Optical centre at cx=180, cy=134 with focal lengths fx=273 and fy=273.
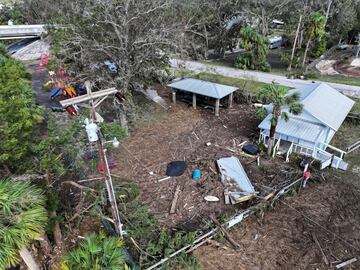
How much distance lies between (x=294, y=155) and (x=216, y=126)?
599 cm

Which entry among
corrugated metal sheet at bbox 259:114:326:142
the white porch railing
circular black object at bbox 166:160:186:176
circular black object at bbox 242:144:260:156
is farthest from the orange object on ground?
the white porch railing

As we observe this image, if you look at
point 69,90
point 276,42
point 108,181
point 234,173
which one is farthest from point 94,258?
point 276,42

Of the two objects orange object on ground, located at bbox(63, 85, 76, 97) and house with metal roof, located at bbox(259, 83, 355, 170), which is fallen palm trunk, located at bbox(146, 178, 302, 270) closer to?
house with metal roof, located at bbox(259, 83, 355, 170)

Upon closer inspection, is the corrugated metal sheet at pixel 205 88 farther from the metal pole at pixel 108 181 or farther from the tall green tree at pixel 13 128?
the metal pole at pixel 108 181

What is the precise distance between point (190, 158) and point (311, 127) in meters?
7.57

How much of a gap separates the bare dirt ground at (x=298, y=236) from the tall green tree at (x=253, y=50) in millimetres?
22932

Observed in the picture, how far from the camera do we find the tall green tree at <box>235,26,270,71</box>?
3250cm

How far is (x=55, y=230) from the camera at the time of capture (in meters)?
10.4

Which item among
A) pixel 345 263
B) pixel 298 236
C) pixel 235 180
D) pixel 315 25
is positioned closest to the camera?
pixel 345 263

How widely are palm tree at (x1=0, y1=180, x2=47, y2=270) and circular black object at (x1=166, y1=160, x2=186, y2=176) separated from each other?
358 inches

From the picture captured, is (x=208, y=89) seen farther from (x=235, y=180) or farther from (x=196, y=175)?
(x=235, y=180)

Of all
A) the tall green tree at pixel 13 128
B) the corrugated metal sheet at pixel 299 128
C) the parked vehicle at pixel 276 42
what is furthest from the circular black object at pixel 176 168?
the parked vehicle at pixel 276 42

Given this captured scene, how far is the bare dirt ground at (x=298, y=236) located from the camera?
10555 mm

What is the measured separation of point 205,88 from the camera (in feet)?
71.2
